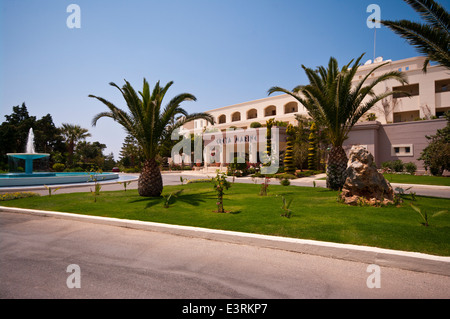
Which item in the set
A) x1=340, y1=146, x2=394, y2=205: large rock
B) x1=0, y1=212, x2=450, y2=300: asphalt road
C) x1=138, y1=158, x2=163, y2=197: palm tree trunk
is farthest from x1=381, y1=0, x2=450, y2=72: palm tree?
x1=138, y1=158, x2=163, y2=197: palm tree trunk

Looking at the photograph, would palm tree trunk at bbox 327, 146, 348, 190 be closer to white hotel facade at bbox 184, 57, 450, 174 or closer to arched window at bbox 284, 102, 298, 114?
white hotel facade at bbox 184, 57, 450, 174

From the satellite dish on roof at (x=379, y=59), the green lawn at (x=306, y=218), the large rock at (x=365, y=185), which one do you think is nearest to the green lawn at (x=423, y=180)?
the green lawn at (x=306, y=218)

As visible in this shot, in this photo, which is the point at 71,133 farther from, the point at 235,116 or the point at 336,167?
the point at 336,167

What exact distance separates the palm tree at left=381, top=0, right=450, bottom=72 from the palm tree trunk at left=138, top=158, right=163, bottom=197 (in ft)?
31.8

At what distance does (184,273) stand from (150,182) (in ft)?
23.8

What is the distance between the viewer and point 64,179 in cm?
1786

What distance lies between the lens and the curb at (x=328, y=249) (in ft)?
12.2

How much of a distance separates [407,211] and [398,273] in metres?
3.95

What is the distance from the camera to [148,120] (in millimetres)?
10156

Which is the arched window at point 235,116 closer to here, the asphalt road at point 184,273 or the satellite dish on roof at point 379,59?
the satellite dish on roof at point 379,59

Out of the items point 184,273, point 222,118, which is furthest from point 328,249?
point 222,118

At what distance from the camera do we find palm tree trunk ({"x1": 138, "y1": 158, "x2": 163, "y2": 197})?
412 inches
